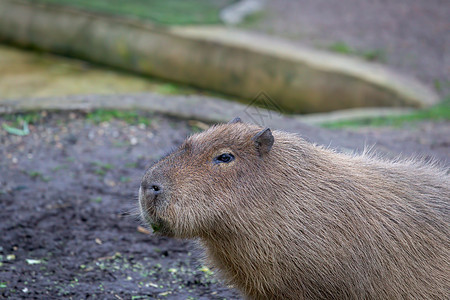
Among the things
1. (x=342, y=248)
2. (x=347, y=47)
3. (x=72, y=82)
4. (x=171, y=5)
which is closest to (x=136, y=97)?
(x=72, y=82)

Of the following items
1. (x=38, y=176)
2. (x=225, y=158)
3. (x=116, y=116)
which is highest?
(x=225, y=158)

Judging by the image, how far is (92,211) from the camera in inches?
184

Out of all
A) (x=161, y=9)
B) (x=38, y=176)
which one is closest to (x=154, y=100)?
(x=38, y=176)

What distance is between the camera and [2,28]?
1070 centimetres

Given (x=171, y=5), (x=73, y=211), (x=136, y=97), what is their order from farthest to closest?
1. (x=171, y=5)
2. (x=136, y=97)
3. (x=73, y=211)

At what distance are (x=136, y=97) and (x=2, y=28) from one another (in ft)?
17.2

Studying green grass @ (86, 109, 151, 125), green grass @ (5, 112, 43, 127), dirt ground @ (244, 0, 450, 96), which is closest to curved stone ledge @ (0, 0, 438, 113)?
dirt ground @ (244, 0, 450, 96)

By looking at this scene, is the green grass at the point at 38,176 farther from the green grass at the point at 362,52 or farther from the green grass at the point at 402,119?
the green grass at the point at 362,52

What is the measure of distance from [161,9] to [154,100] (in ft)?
16.8

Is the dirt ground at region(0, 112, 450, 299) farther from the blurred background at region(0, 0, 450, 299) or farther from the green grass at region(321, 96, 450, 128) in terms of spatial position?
the green grass at region(321, 96, 450, 128)

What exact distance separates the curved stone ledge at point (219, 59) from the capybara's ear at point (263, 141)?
5937mm

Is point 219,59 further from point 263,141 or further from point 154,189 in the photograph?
point 154,189

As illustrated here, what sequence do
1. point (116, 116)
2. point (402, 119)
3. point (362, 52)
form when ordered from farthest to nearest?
point (362, 52)
point (402, 119)
point (116, 116)

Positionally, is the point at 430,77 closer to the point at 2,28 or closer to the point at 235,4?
the point at 235,4
